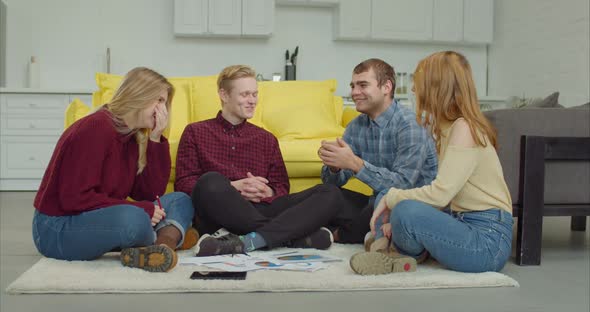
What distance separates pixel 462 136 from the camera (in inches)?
88.0

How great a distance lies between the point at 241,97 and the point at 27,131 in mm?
3374

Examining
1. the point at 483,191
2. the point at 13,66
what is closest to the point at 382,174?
the point at 483,191

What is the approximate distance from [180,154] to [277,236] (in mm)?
637

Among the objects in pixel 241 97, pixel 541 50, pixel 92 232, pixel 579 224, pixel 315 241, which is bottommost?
pixel 579 224

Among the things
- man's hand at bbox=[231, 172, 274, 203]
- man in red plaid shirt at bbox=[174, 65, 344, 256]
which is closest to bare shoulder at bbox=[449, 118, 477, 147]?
man in red plaid shirt at bbox=[174, 65, 344, 256]

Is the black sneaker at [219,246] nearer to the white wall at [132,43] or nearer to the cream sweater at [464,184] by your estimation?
the cream sweater at [464,184]

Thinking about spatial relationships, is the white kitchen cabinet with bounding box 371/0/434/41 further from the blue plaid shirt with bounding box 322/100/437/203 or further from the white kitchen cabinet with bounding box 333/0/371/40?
the blue plaid shirt with bounding box 322/100/437/203

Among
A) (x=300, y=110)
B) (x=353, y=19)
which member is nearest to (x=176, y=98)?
(x=300, y=110)

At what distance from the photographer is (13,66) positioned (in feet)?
20.0

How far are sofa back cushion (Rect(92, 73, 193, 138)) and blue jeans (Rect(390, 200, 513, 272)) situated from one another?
68.2 inches

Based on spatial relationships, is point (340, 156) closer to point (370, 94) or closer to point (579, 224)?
point (370, 94)

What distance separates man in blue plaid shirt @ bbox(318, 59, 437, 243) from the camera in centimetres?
267

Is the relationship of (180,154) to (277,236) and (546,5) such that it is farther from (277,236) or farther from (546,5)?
(546,5)

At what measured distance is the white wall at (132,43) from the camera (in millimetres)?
6125
